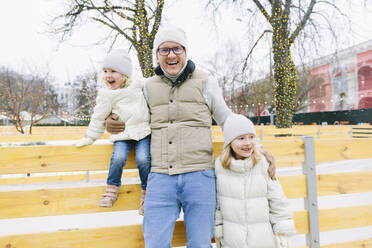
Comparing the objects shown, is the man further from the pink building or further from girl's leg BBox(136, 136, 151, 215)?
the pink building

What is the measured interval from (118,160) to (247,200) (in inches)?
34.7

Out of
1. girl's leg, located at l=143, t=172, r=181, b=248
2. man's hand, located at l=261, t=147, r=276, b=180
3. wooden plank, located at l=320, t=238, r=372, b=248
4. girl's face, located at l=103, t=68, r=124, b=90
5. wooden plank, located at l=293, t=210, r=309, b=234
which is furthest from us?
wooden plank, located at l=320, t=238, r=372, b=248

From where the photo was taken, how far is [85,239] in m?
1.70

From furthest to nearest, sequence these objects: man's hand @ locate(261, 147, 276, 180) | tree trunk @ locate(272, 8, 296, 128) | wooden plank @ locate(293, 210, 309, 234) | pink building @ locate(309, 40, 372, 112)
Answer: pink building @ locate(309, 40, 372, 112) → tree trunk @ locate(272, 8, 296, 128) → wooden plank @ locate(293, 210, 309, 234) → man's hand @ locate(261, 147, 276, 180)

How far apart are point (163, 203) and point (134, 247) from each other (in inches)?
20.9

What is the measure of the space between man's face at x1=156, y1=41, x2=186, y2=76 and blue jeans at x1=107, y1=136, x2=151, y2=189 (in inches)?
20.2

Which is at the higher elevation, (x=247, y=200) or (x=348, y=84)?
(x=348, y=84)

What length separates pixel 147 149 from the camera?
5.32 ft

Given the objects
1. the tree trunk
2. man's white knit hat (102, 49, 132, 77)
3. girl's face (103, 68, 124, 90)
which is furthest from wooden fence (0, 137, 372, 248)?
the tree trunk

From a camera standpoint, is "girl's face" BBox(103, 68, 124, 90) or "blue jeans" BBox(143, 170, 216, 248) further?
"girl's face" BBox(103, 68, 124, 90)

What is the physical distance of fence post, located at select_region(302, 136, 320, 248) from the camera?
1.93m

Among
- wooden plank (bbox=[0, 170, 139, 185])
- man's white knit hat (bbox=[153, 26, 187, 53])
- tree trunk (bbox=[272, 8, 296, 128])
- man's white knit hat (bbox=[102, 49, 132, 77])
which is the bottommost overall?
wooden plank (bbox=[0, 170, 139, 185])

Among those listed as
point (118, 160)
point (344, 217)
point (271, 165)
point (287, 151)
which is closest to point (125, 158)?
point (118, 160)

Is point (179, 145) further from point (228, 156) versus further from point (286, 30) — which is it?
point (286, 30)
